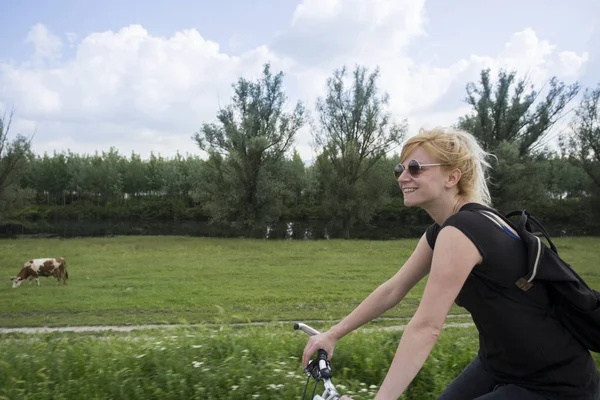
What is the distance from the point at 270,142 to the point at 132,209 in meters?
37.2

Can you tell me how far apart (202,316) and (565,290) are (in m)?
12.8

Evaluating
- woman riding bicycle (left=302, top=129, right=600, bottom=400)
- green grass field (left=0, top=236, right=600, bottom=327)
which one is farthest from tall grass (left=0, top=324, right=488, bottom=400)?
green grass field (left=0, top=236, right=600, bottom=327)

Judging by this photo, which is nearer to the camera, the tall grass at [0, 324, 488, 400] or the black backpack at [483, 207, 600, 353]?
the black backpack at [483, 207, 600, 353]

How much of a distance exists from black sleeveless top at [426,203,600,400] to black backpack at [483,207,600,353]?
3cm

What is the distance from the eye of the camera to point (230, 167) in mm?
42625

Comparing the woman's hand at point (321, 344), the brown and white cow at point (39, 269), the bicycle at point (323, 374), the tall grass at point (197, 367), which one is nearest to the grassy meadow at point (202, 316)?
the tall grass at point (197, 367)

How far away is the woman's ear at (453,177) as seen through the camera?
6.57ft

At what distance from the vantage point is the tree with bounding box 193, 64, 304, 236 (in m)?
42.0

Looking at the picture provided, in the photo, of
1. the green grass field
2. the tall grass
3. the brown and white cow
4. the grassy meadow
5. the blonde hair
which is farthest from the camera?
the brown and white cow

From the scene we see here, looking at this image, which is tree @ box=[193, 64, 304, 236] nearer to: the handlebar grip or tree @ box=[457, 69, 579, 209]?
tree @ box=[457, 69, 579, 209]

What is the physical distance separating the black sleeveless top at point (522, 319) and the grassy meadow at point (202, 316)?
1.74m

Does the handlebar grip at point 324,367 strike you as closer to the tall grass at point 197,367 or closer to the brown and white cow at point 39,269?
the tall grass at point 197,367

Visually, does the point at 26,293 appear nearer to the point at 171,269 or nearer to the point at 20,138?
the point at 171,269

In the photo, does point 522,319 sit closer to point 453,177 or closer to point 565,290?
point 565,290
